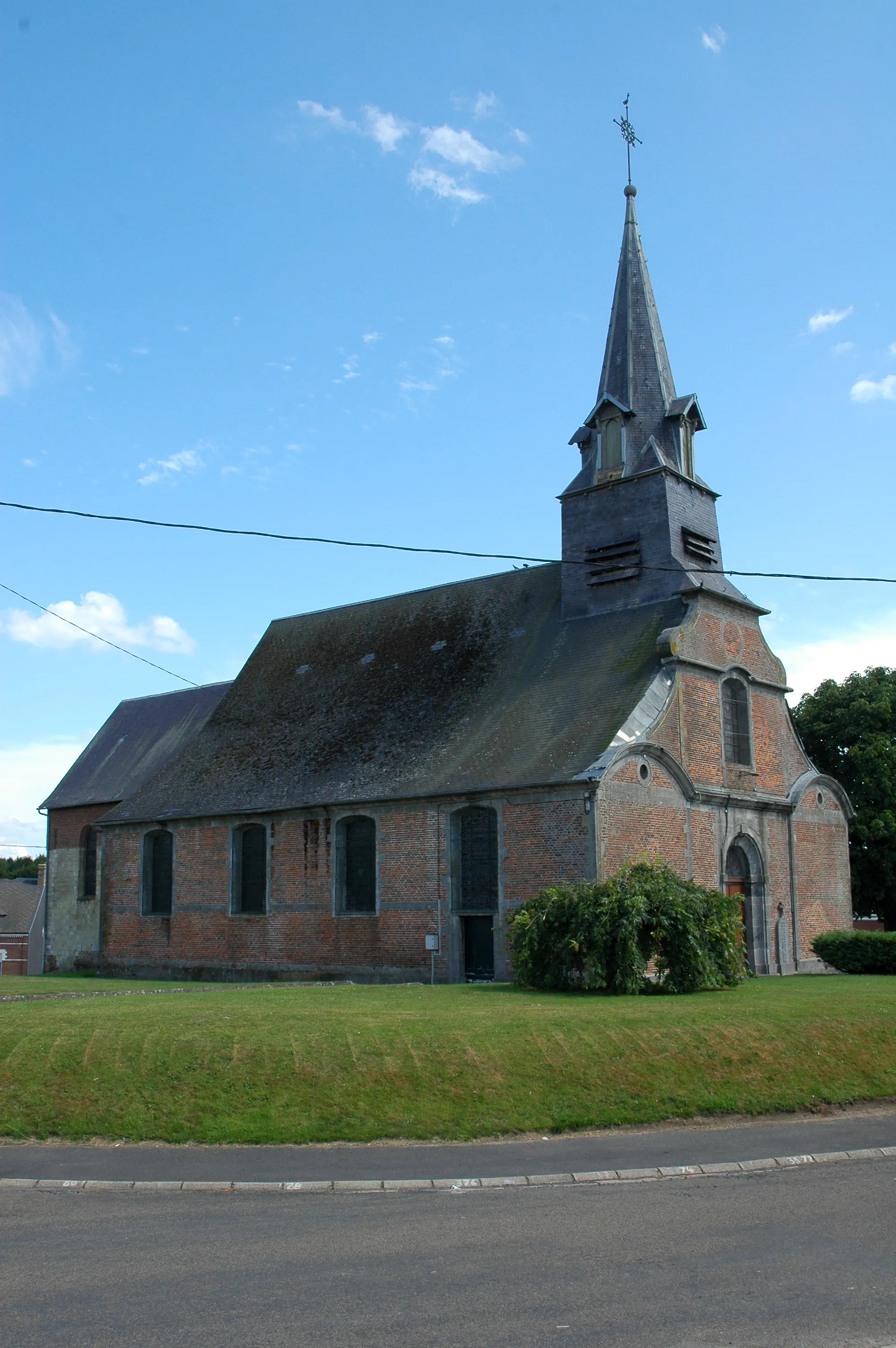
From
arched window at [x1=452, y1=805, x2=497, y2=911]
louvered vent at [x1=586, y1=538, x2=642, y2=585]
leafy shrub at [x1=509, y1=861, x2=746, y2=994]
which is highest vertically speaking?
louvered vent at [x1=586, y1=538, x2=642, y2=585]

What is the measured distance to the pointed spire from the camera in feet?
104

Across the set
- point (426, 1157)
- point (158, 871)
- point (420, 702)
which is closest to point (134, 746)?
point (158, 871)

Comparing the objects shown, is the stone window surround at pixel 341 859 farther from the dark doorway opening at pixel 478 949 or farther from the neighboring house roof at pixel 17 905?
the neighboring house roof at pixel 17 905

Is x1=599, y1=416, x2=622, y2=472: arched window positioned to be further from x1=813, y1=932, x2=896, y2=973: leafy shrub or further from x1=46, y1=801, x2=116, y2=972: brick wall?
x1=46, y1=801, x2=116, y2=972: brick wall

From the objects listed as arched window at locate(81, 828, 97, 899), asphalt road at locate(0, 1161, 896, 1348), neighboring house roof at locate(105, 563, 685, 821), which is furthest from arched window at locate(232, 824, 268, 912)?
asphalt road at locate(0, 1161, 896, 1348)

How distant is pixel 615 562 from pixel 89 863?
24.7 metres

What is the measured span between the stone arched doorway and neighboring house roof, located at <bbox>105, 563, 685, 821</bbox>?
544 cm

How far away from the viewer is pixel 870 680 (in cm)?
4172

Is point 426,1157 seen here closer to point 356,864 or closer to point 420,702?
point 356,864

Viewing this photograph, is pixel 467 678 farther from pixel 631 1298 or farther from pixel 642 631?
pixel 631 1298

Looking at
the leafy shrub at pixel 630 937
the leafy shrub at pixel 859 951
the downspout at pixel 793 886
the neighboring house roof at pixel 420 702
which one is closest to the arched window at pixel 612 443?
the neighboring house roof at pixel 420 702

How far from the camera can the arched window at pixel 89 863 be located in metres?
43.2

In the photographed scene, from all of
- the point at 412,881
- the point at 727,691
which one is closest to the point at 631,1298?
the point at 412,881

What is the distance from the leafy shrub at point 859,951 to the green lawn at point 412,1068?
10768 mm
